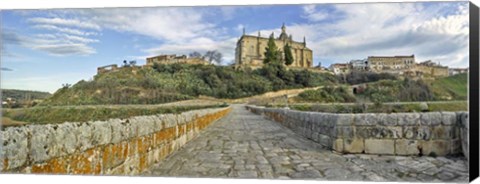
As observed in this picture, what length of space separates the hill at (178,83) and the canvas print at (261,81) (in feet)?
0.05

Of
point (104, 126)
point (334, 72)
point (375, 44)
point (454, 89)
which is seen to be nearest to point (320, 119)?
point (334, 72)

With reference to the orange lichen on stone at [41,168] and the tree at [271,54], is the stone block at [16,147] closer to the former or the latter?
the orange lichen on stone at [41,168]

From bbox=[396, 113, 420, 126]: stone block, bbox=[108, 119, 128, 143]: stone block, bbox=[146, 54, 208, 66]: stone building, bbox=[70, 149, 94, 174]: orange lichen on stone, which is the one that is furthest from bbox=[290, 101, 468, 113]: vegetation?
bbox=[70, 149, 94, 174]: orange lichen on stone

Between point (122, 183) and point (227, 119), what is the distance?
17.5 ft

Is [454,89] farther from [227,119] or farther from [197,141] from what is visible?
[227,119]

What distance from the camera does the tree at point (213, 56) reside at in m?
4.91

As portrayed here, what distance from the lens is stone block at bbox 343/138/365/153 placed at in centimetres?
404

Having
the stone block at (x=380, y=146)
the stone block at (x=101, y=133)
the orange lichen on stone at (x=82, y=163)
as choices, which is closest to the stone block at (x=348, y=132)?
the stone block at (x=380, y=146)

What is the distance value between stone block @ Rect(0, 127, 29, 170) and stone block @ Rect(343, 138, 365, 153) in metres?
2.91

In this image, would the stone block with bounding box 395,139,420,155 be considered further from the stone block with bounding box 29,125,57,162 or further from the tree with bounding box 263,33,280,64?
the stone block with bounding box 29,125,57,162

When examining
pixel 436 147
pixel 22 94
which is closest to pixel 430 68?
pixel 436 147

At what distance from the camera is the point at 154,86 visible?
493cm

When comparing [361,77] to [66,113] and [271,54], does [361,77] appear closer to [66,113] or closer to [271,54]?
[271,54]

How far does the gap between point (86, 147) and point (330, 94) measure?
10.1 feet
